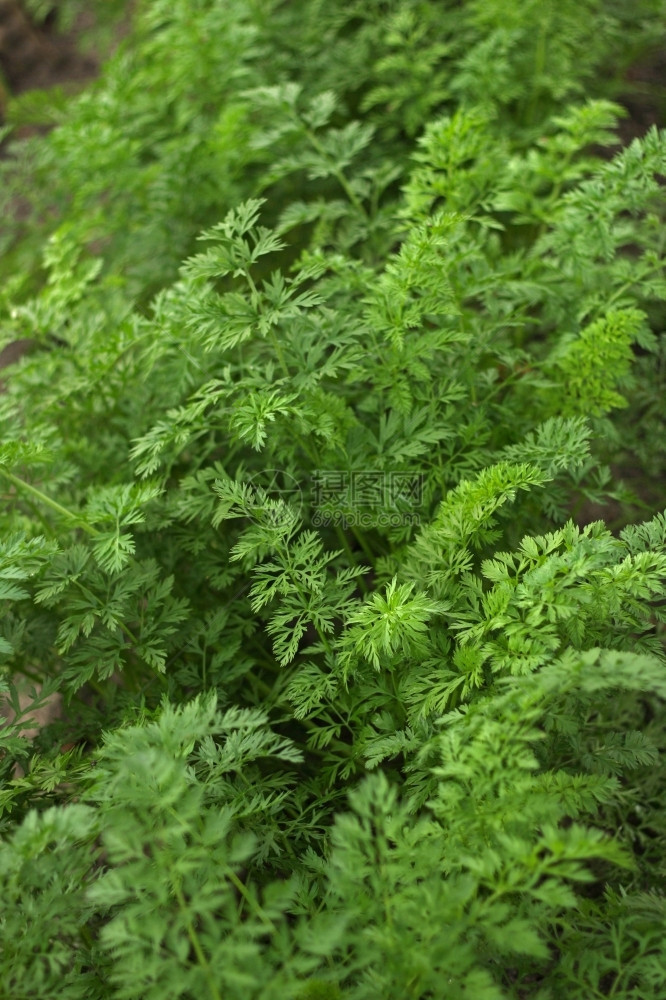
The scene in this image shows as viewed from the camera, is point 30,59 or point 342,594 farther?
point 30,59

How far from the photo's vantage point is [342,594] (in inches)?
73.9

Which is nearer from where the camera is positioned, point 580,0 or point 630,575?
point 630,575

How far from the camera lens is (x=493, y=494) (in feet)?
5.87

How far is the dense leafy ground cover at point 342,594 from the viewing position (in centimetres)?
137

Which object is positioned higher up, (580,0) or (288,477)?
(580,0)

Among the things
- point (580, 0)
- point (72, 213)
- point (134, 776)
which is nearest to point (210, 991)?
point (134, 776)

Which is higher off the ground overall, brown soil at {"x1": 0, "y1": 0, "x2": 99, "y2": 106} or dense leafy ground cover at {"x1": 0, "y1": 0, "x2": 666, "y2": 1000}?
brown soil at {"x1": 0, "y1": 0, "x2": 99, "y2": 106}

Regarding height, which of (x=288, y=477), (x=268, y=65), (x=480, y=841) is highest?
(x=268, y=65)

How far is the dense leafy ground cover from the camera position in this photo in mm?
1368

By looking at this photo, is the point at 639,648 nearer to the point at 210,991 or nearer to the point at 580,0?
the point at 210,991

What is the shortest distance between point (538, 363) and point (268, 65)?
2.15 m

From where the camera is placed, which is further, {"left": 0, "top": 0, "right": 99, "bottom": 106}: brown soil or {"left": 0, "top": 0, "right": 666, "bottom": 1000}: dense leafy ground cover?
{"left": 0, "top": 0, "right": 99, "bottom": 106}: brown soil

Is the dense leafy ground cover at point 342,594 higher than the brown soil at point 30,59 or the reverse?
the reverse

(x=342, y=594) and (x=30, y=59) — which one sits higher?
(x=30, y=59)
